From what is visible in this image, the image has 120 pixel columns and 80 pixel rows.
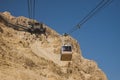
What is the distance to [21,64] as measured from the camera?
154 feet

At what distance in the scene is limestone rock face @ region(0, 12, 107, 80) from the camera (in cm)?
4444

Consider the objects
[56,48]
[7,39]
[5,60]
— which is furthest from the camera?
[56,48]

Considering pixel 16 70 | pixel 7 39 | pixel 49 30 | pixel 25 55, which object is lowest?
pixel 16 70

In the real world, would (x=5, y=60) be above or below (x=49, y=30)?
below

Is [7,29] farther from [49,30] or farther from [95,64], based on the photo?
[95,64]

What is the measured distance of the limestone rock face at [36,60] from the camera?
44438 mm

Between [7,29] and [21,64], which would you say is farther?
[7,29]

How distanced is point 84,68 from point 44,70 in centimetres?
1733

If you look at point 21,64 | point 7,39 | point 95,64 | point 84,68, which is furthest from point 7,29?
point 95,64

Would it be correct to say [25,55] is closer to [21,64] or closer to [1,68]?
[21,64]

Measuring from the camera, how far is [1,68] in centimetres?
4169

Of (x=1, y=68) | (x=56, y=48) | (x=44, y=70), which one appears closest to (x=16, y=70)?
(x=1, y=68)

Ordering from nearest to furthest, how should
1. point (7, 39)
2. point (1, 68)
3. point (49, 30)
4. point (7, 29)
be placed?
point (1, 68) < point (7, 39) < point (7, 29) < point (49, 30)

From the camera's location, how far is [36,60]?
5300cm
